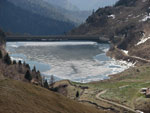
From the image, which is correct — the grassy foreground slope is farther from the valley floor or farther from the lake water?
the lake water

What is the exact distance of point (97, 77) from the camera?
11756 cm

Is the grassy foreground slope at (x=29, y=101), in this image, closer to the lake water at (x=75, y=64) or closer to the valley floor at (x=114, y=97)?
the valley floor at (x=114, y=97)

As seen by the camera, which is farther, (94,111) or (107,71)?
(107,71)

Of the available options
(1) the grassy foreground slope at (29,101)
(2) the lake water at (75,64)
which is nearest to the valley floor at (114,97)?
(1) the grassy foreground slope at (29,101)

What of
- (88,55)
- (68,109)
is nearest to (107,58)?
(88,55)

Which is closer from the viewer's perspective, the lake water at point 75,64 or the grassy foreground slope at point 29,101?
the grassy foreground slope at point 29,101

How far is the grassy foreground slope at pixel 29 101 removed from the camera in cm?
4094

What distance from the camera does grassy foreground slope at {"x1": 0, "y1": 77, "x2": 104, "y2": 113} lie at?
4094 centimetres

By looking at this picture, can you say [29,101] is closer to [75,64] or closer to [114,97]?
Result: [114,97]

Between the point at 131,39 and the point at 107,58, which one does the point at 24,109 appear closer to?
the point at 107,58

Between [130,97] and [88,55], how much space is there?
102m

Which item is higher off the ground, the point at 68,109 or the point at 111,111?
the point at 68,109

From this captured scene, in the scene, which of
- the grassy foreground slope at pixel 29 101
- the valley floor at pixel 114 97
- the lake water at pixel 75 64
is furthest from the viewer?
the lake water at pixel 75 64

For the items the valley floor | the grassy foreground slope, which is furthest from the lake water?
the grassy foreground slope
